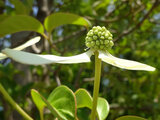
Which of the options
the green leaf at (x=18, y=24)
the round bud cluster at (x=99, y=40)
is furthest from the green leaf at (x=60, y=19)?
the round bud cluster at (x=99, y=40)

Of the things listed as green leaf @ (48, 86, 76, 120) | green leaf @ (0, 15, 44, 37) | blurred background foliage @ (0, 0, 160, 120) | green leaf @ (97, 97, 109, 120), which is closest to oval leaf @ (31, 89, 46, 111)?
green leaf @ (48, 86, 76, 120)

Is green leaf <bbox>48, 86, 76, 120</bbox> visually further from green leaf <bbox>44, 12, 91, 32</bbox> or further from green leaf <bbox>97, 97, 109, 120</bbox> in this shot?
green leaf <bbox>44, 12, 91, 32</bbox>

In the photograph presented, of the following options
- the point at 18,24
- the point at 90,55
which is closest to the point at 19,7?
the point at 18,24

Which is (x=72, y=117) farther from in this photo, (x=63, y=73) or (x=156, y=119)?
(x=63, y=73)

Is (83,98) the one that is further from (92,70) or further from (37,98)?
(92,70)

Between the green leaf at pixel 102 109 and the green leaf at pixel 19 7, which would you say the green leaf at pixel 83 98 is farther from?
the green leaf at pixel 19 7

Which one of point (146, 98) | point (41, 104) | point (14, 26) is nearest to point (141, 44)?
point (146, 98)
